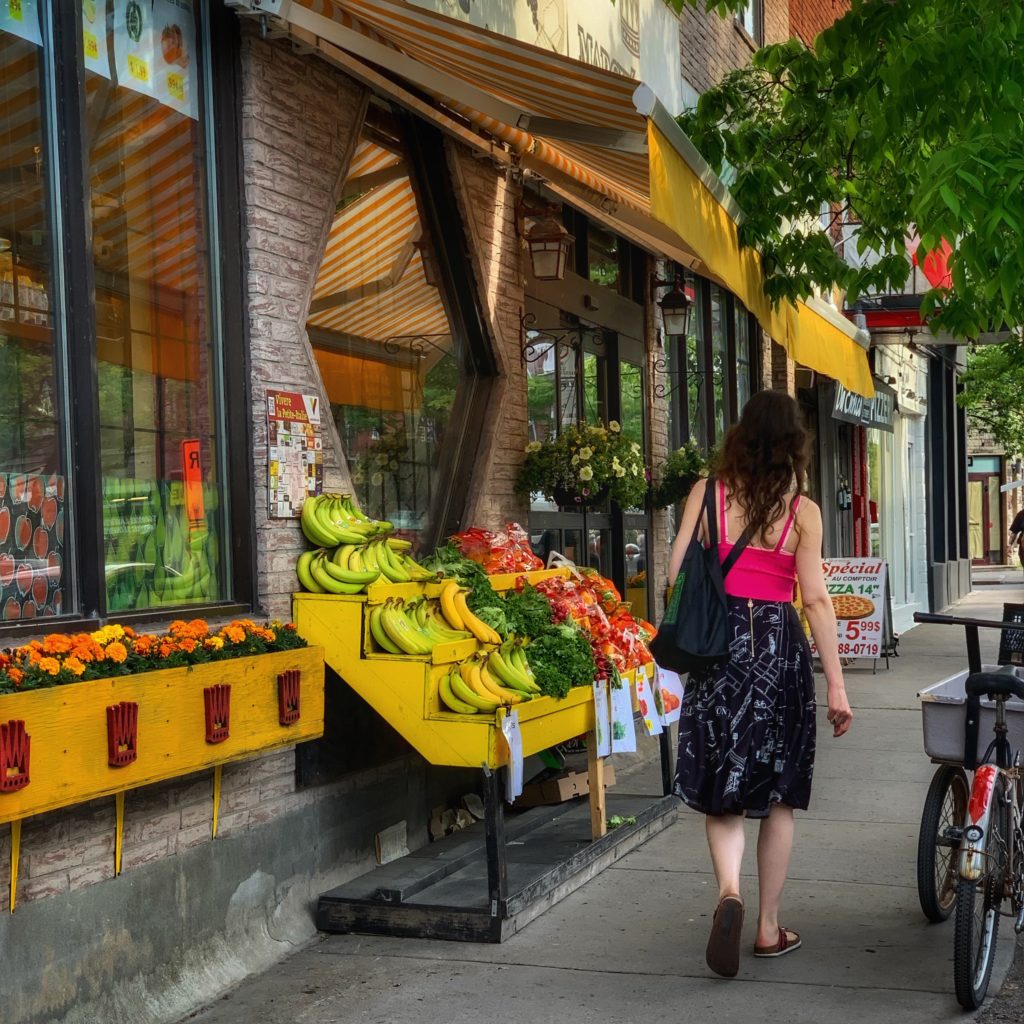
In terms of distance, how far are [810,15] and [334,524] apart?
1542 cm

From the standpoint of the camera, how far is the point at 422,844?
6777 mm

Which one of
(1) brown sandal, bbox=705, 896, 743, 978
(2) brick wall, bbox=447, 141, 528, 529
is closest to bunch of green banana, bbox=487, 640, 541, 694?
(1) brown sandal, bbox=705, 896, 743, 978

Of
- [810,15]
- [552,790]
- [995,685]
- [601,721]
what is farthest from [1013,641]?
[810,15]

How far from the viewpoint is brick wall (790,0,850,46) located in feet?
59.1

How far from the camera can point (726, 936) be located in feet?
15.3

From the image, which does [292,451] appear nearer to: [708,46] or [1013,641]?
[1013,641]

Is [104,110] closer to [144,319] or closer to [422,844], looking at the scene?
[144,319]

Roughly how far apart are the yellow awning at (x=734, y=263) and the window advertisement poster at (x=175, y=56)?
1.83 m

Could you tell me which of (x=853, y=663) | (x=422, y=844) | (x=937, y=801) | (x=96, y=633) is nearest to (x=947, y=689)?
(x=937, y=801)

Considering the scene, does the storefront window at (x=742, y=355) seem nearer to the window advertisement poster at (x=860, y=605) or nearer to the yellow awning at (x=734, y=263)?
the window advertisement poster at (x=860, y=605)

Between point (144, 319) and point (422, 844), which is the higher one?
point (144, 319)

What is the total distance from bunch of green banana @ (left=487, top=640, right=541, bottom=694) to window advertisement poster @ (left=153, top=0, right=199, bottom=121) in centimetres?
250

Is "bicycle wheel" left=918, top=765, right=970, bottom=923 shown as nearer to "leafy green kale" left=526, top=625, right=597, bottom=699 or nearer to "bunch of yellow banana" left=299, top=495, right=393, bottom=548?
"leafy green kale" left=526, top=625, right=597, bottom=699

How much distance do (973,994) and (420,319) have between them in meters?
4.52
